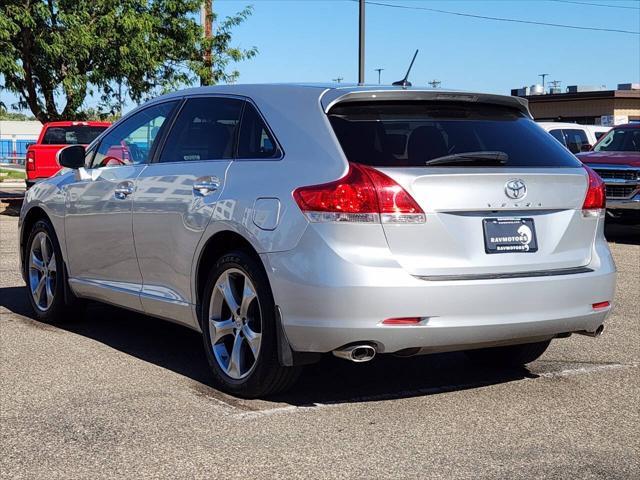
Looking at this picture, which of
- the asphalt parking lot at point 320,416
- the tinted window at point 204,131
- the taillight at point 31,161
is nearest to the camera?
the asphalt parking lot at point 320,416

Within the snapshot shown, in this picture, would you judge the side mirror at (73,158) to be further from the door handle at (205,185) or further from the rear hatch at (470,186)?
the rear hatch at (470,186)

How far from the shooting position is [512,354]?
594 centimetres

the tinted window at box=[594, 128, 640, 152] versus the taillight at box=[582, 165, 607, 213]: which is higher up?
the taillight at box=[582, 165, 607, 213]

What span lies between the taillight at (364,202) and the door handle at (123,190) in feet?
6.38

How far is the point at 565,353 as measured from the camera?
6398mm

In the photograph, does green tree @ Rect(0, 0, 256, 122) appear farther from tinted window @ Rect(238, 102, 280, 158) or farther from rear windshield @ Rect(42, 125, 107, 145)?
tinted window @ Rect(238, 102, 280, 158)

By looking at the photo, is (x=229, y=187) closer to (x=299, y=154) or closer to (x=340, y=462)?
(x=299, y=154)

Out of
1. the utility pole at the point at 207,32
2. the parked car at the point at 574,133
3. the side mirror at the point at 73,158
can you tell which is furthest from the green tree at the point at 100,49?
the side mirror at the point at 73,158

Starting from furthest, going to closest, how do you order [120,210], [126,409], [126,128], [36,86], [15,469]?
[36,86], [126,128], [120,210], [126,409], [15,469]

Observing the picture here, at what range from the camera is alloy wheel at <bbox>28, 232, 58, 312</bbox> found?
7242mm

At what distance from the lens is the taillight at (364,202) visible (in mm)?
4535

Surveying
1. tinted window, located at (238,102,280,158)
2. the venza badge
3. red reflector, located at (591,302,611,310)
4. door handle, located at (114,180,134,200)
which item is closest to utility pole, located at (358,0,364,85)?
door handle, located at (114,180,134,200)

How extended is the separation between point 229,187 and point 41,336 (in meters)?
2.39

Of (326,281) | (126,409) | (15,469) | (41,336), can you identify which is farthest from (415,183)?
(41,336)
